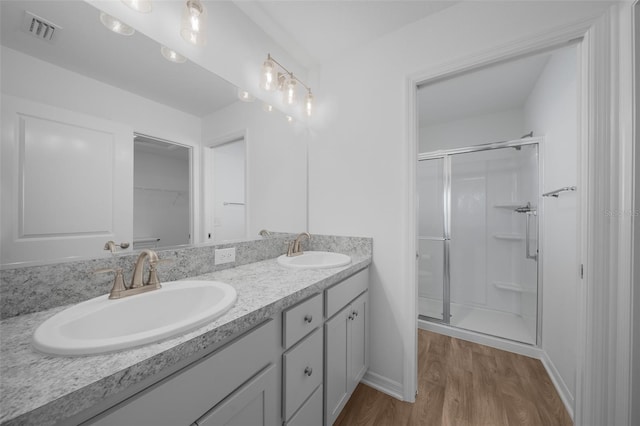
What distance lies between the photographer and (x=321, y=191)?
183cm

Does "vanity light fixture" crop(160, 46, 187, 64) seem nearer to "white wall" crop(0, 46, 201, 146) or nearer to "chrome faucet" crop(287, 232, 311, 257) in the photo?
"white wall" crop(0, 46, 201, 146)

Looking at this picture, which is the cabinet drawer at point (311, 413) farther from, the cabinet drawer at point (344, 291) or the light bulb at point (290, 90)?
the light bulb at point (290, 90)

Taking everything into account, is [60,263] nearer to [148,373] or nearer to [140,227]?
[140,227]

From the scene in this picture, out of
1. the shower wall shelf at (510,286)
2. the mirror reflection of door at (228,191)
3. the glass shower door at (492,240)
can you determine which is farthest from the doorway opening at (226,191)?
the shower wall shelf at (510,286)

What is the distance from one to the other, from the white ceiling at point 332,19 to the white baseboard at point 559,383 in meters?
2.39

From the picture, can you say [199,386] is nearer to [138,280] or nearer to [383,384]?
[138,280]

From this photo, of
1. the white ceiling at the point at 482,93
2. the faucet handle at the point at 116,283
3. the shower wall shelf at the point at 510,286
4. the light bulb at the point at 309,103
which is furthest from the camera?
the shower wall shelf at the point at 510,286

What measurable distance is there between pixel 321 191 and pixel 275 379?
1260mm

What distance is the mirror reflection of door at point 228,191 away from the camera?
4.20ft

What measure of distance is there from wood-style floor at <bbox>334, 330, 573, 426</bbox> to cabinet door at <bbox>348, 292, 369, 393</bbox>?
7.1 inches

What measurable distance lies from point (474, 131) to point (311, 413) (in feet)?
10.8

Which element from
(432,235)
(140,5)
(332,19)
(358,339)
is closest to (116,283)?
(140,5)

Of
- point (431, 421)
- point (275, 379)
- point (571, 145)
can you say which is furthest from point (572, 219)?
point (275, 379)

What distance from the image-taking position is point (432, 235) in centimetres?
275
